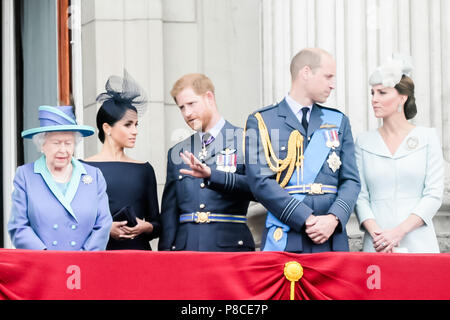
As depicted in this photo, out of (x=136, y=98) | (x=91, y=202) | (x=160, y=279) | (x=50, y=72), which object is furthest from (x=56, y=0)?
(x=160, y=279)

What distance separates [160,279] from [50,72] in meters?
3.19

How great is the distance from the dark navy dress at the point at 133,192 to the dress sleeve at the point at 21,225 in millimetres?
660

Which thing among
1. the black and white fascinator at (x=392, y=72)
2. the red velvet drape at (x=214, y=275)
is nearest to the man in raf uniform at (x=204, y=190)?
the black and white fascinator at (x=392, y=72)

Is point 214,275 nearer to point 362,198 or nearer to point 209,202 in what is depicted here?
point 209,202

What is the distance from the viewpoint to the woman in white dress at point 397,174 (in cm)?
597

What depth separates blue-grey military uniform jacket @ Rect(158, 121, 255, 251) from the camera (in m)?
6.20

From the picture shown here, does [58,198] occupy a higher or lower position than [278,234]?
higher

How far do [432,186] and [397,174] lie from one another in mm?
198

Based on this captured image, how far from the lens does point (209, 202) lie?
628cm

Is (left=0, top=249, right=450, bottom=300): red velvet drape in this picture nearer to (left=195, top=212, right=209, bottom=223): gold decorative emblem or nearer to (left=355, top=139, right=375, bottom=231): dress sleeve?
(left=355, top=139, right=375, bottom=231): dress sleeve

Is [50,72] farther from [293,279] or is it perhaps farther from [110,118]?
[293,279]

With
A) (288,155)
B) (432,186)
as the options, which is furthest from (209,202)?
(432,186)

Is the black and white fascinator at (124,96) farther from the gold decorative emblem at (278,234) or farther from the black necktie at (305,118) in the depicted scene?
the gold decorative emblem at (278,234)
